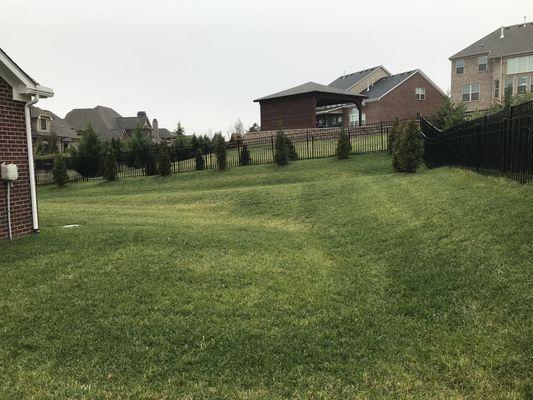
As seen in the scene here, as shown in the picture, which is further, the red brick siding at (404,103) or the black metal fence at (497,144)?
the red brick siding at (404,103)

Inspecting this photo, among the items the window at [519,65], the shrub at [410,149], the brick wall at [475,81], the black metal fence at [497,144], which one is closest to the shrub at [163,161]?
the shrub at [410,149]

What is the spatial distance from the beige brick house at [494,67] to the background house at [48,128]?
3652 cm

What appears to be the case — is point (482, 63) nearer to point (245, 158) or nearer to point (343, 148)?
point (343, 148)

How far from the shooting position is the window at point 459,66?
4406 centimetres

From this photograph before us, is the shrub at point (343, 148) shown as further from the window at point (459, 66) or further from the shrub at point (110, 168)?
the window at point (459, 66)

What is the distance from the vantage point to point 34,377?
12.0 ft

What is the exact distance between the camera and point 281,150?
21.2m

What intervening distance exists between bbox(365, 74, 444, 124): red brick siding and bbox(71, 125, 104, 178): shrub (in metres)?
24.2

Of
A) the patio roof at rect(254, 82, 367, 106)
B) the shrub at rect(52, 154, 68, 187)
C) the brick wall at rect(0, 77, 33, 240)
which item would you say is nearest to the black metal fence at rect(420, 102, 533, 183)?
the brick wall at rect(0, 77, 33, 240)

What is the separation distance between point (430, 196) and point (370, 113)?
3595 cm

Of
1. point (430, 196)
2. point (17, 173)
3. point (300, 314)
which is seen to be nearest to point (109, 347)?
point (300, 314)

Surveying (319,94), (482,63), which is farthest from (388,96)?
(319,94)

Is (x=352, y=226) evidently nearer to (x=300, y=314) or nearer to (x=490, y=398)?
(x=300, y=314)

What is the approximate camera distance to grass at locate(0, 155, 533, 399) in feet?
11.5
